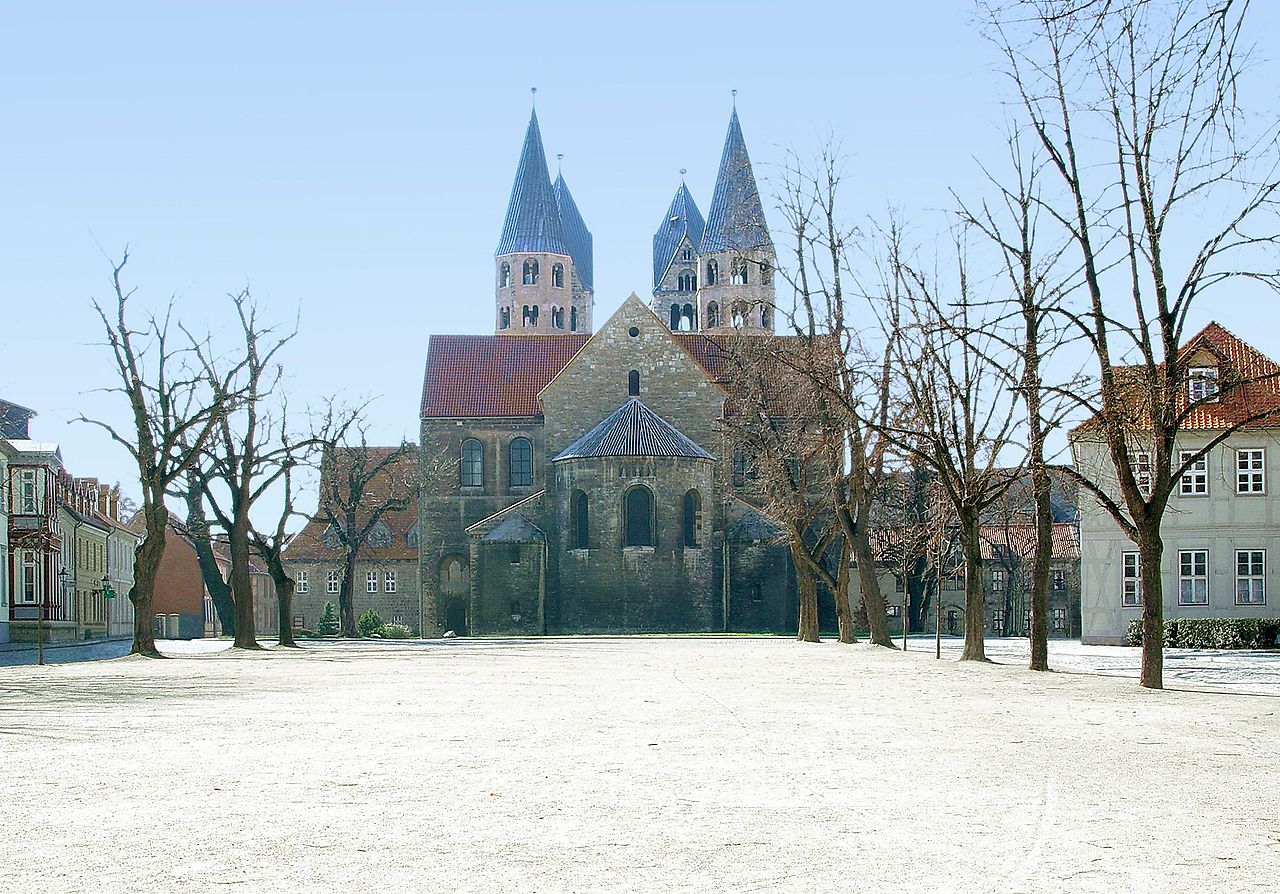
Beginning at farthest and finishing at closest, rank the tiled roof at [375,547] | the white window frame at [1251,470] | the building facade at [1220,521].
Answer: the tiled roof at [375,547] < the white window frame at [1251,470] < the building facade at [1220,521]

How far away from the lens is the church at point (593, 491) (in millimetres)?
65188

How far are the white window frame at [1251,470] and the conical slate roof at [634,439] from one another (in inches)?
960

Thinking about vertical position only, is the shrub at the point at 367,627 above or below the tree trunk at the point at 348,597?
below

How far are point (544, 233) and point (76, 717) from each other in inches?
3594

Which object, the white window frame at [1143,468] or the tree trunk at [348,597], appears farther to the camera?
the tree trunk at [348,597]

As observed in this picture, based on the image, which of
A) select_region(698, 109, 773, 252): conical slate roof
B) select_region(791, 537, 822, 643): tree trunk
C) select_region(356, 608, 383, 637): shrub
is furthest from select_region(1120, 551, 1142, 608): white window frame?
select_region(698, 109, 773, 252): conical slate roof

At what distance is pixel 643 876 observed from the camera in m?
8.17

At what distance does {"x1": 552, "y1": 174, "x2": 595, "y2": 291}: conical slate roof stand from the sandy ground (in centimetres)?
9524

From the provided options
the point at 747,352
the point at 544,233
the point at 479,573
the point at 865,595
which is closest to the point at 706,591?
the point at 479,573

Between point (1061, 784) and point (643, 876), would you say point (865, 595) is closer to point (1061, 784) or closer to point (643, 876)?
point (1061, 784)

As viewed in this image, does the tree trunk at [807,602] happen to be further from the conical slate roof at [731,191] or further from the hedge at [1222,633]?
the conical slate roof at [731,191]

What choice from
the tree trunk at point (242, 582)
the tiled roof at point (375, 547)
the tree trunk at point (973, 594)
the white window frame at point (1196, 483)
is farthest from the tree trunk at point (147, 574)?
the tiled roof at point (375, 547)

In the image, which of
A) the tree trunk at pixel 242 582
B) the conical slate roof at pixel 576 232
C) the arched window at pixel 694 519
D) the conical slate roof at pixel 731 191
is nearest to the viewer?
the tree trunk at pixel 242 582

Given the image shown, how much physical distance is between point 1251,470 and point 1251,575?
2.94 meters
